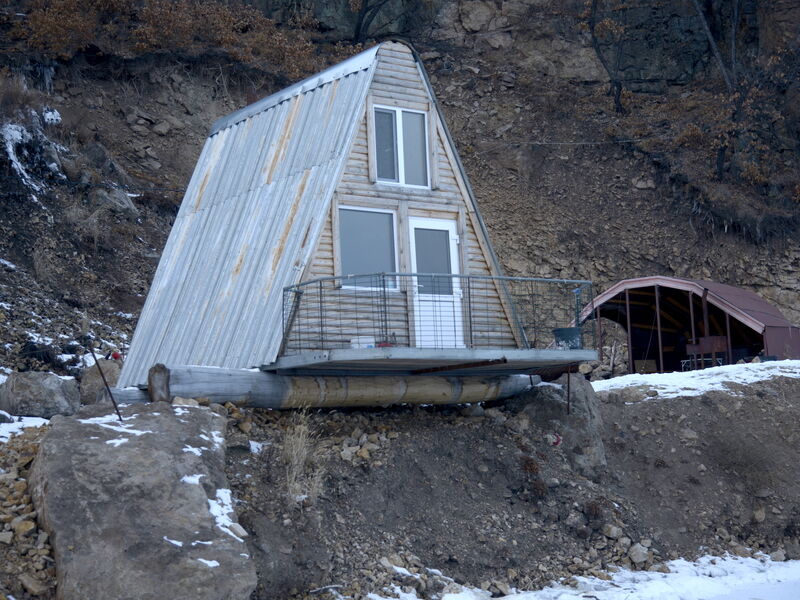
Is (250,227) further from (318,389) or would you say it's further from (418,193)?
(318,389)

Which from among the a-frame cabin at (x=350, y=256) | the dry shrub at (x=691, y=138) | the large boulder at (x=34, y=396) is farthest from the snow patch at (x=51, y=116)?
the dry shrub at (x=691, y=138)

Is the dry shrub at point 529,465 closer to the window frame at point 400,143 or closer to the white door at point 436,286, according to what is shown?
the white door at point 436,286

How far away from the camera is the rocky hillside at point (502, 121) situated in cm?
2862

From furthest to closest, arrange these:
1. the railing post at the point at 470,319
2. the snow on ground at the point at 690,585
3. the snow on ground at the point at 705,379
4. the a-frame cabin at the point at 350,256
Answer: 1. the snow on ground at the point at 705,379
2. the railing post at the point at 470,319
3. the a-frame cabin at the point at 350,256
4. the snow on ground at the point at 690,585

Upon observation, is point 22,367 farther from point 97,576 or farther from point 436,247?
point 97,576

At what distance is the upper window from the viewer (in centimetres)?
1688

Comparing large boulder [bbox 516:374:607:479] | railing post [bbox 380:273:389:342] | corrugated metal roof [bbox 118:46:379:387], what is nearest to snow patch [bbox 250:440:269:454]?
corrugated metal roof [bbox 118:46:379:387]

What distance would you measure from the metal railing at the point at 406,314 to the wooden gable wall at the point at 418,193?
1.2 inches

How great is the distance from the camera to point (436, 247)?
1697 cm

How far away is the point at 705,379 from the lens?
20.9m

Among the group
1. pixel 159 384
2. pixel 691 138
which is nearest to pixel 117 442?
pixel 159 384

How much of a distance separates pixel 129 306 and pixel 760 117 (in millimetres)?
25334

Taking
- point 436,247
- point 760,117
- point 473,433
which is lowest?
point 473,433

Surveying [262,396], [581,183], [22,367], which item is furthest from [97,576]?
[581,183]
